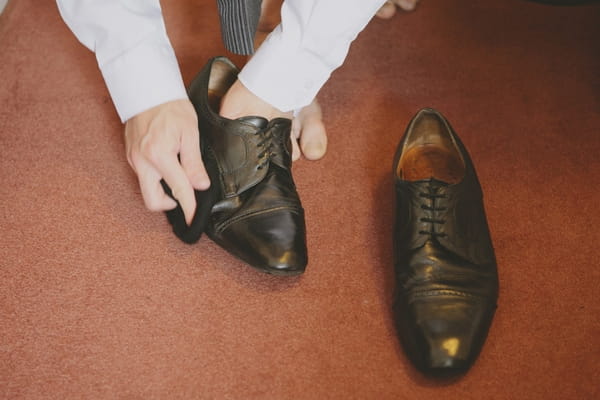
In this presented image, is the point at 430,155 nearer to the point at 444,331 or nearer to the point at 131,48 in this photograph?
the point at 444,331

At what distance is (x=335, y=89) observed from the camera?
1124 mm

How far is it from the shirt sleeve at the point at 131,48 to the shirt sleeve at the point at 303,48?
14 cm

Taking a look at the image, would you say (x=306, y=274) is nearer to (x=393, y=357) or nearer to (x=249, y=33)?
(x=393, y=357)

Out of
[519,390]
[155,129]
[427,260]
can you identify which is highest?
[155,129]

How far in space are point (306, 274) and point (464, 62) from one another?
2.17 ft

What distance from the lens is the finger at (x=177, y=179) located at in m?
0.72

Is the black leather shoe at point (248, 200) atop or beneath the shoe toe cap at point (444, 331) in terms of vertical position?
atop

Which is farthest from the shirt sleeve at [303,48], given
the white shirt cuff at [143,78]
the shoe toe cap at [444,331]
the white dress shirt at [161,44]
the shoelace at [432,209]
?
the shoe toe cap at [444,331]

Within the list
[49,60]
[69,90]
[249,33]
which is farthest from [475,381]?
[49,60]

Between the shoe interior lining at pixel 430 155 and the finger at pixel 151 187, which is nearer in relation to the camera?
the finger at pixel 151 187

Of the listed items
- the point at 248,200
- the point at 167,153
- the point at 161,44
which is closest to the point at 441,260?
the point at 248,200

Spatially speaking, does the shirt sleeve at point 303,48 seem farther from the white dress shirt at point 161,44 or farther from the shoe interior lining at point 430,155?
the shoe interior lining at point 430,155

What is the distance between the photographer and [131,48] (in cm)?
75

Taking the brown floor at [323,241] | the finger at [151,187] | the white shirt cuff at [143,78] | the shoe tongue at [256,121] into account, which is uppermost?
the white shirt cuff at [143,78]
